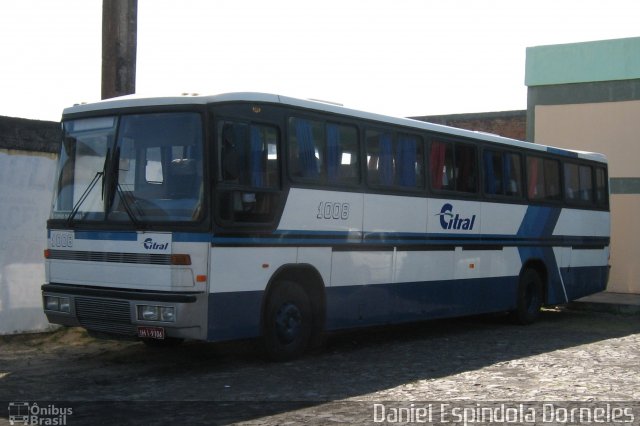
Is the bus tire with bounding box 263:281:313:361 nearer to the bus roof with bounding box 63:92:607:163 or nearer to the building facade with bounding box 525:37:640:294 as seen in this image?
the bus roof with bounding box 63:92:607:163

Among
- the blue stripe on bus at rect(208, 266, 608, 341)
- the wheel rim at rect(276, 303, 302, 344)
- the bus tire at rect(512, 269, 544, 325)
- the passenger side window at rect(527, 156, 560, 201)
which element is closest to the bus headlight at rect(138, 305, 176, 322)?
the blue stripe on bus at rect(208, 266, 608, 341)

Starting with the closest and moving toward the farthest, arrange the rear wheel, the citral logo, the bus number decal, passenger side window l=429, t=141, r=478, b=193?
the citral logo
the bus number decal
the rear wheel
passenger side window l=429, t=141, r=478, b=193

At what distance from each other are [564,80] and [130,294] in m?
14.8

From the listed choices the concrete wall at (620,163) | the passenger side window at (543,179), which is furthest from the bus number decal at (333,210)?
the concrete wall at (620,163)

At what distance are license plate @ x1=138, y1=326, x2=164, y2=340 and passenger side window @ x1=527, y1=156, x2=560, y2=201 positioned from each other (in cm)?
853

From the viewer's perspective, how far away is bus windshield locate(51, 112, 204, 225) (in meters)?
9.99

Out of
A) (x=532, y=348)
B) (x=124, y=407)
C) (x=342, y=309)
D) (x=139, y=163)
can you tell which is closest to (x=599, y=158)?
(x=532, y=348)

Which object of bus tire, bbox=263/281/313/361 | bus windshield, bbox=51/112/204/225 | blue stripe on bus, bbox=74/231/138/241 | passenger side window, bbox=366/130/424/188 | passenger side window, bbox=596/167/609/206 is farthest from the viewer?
passenger side window, bbox=596/167/609/206

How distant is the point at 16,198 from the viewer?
1271 centimetres

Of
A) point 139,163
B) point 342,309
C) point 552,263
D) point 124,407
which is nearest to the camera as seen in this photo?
point 124,407

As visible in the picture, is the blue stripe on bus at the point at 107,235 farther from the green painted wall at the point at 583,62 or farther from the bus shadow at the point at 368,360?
the green painted wall at the point at 583,62

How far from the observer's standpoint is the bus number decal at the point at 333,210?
37.9 ft

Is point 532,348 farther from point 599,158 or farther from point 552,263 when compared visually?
point 599,158

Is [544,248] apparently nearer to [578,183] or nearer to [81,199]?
[578,183]
